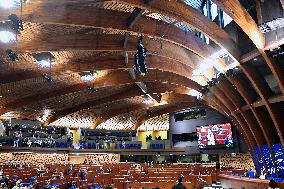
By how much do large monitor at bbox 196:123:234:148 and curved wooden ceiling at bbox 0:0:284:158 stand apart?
14.2ft

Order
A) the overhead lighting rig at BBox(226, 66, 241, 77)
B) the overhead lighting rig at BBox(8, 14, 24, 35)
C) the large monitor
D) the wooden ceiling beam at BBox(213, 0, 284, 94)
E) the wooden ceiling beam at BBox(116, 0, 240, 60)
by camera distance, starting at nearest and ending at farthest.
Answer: the overhead lighting rig at BBox(8, 14, 24, 35)
the wooden ceiling beam at BBox(213, 0, 284, 94)
the wooden ceiling beam at BBox(116, 0, 240, 60)
the overhead lighting rig at BBox(226, 66, 241, 77)
the large monitor

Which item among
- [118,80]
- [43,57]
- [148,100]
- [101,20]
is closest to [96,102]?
[148,100]

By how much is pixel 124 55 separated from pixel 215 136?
17082 millimetres

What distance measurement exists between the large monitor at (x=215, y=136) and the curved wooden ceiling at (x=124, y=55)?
4.33 m

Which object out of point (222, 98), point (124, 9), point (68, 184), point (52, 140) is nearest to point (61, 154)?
point (52, 140)

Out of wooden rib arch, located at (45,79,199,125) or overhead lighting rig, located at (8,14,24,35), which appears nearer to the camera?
overhead lighting rig, located at (8,14,24,35)

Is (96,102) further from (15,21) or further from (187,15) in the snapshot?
(15,21)

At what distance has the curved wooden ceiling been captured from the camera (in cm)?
1229

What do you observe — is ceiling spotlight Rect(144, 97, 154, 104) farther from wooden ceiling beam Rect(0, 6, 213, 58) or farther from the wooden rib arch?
wooden ceiling beam Rect(0, 6, 213, 58)

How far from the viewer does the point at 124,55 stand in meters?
19.0

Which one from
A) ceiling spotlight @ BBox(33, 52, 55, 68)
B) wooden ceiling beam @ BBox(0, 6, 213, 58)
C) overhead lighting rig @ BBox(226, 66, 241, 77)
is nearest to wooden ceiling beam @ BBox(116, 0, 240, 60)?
wooden ceiling beam @ BBox(0, 6, 213, 58)

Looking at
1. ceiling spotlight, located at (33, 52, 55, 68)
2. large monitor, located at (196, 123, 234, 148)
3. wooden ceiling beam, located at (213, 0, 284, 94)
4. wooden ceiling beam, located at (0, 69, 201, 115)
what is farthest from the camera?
large monitor, located at (196, 123, 234, 148)

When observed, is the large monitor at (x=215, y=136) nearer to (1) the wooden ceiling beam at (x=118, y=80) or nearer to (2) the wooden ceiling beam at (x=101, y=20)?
(1) the wooden ceiling beam at (x=118, y=80)

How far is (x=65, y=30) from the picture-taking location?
15.3m
